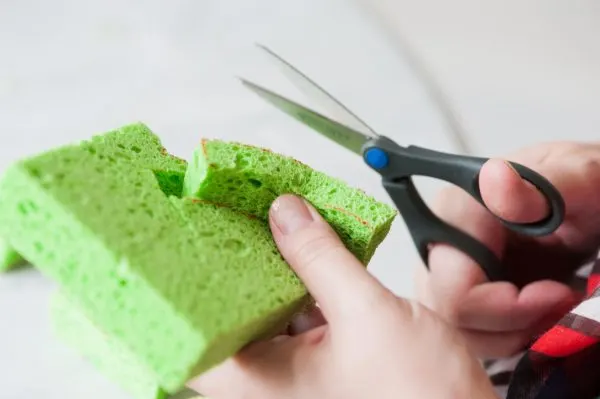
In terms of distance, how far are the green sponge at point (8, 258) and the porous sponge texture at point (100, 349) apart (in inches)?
2.8

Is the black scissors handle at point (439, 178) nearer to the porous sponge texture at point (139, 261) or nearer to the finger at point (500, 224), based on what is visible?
the finger at point (500, 224)

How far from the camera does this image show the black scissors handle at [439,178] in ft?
2.03

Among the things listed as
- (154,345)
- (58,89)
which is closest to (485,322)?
(154,345)

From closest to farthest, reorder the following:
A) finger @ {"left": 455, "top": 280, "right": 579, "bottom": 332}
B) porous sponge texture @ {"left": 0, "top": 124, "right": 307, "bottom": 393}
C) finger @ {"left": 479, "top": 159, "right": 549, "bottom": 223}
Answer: porous sponge texture @ {"left": 0, "top": 124, "right": 307, "bottom": 393} → finger @ {"left": 479, "top": 159, "right": 549, "bottom": 223} → finger @ {"left": 455, "top": 280, "right": 579, "bottom": 332}

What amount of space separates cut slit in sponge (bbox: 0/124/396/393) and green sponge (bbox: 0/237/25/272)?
0.87 ft

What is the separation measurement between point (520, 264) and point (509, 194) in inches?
9.0

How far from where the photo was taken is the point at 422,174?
2.14ft

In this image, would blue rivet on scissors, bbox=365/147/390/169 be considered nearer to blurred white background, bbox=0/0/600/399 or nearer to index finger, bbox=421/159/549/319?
index finger, bbox=421/159/549/319

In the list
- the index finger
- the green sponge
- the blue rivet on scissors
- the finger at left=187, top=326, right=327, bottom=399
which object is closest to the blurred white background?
the green sponge

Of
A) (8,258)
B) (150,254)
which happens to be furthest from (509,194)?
(8,258)

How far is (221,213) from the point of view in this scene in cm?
52

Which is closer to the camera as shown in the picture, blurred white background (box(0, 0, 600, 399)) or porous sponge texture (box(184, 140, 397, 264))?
porous sponge texture (box(184, 140, 397, 264))

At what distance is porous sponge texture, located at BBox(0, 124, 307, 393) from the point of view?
1.35 feet

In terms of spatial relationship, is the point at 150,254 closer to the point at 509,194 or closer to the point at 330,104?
the point at 509,194
